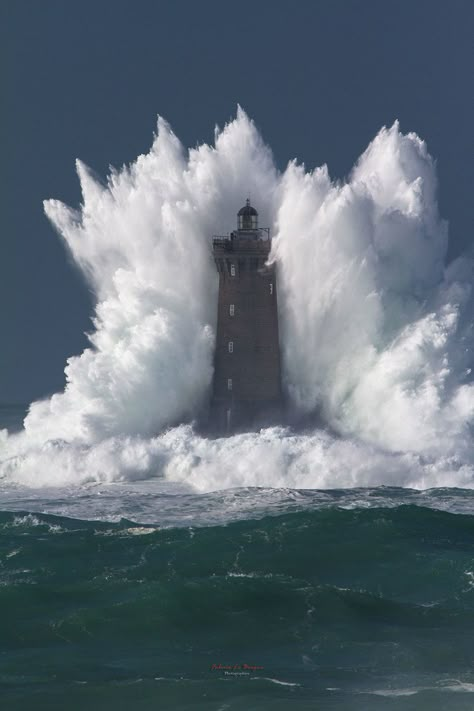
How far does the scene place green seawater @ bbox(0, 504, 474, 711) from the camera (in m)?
22.4

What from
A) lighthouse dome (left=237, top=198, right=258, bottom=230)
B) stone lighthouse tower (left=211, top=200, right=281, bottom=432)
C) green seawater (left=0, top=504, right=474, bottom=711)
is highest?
lighthouse dome (left=237, top=198, right=258, bottom=230)

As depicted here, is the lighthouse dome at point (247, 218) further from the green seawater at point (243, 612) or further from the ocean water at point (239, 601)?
the green seawater at point (243, 612)

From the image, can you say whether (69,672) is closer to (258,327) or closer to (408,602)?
(408,602)

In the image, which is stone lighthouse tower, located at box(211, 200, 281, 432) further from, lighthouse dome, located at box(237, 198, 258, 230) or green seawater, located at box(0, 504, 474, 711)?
green seawater, located at box(0, 504, 474, 711)

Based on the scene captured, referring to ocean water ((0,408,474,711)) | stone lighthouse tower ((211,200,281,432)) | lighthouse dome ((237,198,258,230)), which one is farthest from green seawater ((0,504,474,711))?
lighthouse dome ((237,198,258,230))

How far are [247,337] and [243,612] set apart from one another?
29.7 meters

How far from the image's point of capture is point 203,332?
57.6m

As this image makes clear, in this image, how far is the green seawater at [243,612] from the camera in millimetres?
22406

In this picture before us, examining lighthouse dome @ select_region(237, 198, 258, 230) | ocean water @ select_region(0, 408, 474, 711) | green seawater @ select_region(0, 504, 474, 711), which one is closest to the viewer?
green seawater @ select_region(0, 504, 474, 711)

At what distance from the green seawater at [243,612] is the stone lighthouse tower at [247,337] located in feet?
54.8

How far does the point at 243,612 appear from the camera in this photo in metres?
28.0

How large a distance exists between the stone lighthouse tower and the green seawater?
16689 millimetres

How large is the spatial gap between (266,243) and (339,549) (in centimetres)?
2552

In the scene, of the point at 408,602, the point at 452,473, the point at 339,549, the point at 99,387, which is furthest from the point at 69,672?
the point at 99,387
